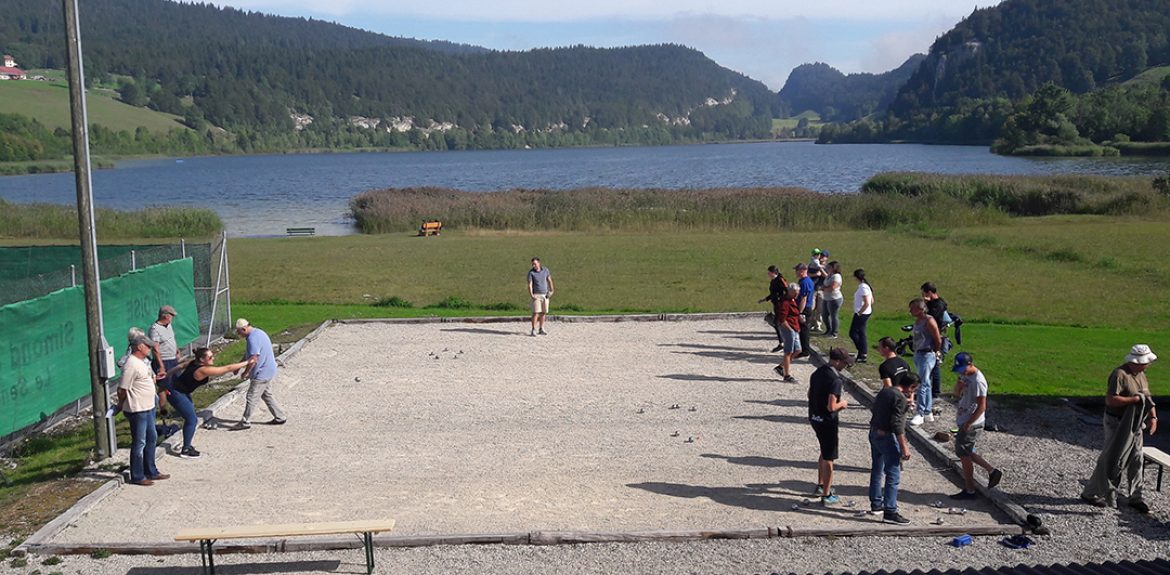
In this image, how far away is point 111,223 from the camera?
48375 mm

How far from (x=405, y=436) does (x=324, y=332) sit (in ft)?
28.7

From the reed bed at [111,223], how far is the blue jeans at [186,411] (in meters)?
36.1

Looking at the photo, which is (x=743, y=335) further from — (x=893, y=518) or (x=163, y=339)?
(x=163, y=339)

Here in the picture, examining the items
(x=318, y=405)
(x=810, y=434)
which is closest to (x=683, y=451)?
(x=810, y=434)

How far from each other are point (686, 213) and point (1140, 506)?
40.4 meters

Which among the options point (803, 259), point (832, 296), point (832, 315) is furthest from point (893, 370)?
point (803, 259)

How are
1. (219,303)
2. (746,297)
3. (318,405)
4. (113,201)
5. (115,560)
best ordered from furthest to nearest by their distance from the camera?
(113,201), (746,297), (219,303), (318,405), (115,560)

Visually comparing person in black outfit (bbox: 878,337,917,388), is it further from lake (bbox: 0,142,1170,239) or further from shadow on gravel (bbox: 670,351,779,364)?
lake (bbox: 0,142,1170,239)

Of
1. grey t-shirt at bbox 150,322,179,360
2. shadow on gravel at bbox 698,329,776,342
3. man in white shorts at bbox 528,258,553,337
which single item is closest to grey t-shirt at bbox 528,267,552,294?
man in white shorts at bbox 528,258,553,337

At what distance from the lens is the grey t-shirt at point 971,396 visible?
11109mm

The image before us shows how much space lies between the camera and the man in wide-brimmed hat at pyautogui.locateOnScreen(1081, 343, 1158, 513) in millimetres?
10602

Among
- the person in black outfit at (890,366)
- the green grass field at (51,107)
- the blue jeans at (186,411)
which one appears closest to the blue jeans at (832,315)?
the person in black outfit at (890,366)

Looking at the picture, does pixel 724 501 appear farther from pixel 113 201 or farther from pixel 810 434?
pixel 113 201

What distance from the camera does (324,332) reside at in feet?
72.7
